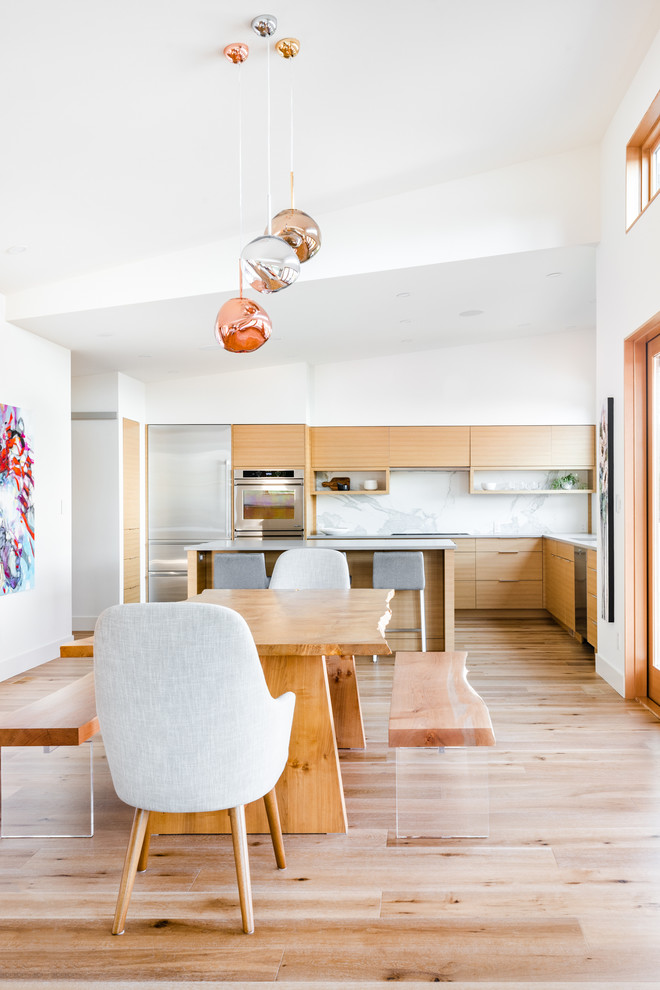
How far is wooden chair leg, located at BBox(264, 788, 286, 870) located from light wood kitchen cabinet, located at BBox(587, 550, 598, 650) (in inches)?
133

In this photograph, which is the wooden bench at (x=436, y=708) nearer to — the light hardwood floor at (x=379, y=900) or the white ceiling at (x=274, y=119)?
the light hardwood floor at (x=379, y=900)

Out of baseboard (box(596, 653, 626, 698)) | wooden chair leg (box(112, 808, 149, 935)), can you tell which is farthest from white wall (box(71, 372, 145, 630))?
wooden chair leg (box(112, 808, 149, 935))

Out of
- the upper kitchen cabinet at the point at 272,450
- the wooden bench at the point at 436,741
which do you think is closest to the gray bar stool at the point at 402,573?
the wooden bench at the point at 436,741

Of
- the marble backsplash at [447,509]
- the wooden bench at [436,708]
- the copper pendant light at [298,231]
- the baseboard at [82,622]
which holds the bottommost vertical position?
the baseboard at [82,622]

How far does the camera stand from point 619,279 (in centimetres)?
434

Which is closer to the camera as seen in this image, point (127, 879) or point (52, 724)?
point (127, 879)

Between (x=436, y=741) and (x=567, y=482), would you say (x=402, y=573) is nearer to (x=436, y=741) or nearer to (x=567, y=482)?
(x=436, y=741)

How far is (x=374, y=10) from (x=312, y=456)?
207 inches

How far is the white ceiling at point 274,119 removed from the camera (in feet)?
8.98

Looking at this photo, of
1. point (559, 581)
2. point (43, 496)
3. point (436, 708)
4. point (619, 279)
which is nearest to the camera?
point (436, 708)

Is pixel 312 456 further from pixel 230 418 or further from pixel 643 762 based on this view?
pixel 643 762

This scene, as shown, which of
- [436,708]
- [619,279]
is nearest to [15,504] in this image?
[436,708]

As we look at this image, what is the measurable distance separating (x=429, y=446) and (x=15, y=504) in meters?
4.24

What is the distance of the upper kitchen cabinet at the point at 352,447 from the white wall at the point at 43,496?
2.81 m
